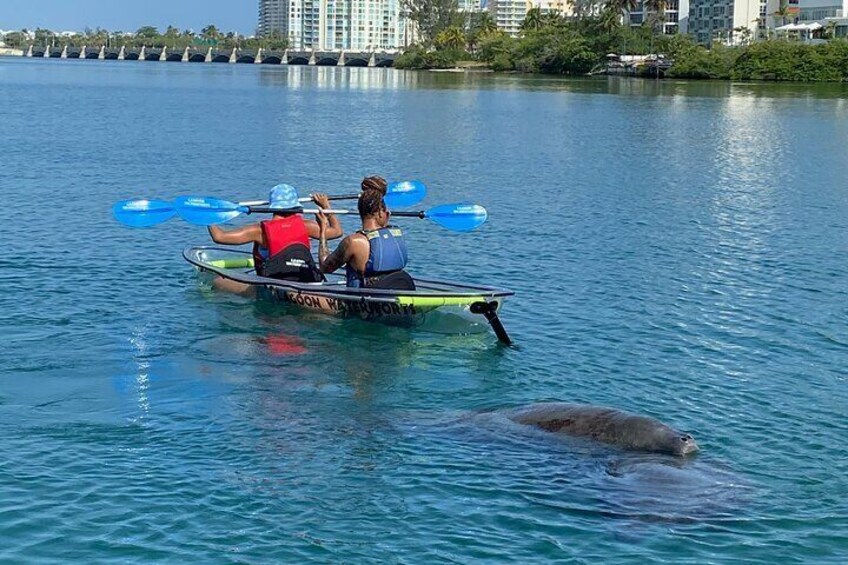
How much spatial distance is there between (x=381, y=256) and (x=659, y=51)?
15379 centimetres

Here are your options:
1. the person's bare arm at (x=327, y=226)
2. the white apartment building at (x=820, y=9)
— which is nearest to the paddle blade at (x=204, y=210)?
the person's bare arm at (x=327, y=226)

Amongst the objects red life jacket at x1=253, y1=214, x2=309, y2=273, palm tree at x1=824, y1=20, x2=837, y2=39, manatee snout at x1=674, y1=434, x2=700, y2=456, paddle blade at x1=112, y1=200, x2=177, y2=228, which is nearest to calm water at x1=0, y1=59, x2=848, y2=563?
manatee snout at x1=674, y1=434, x2=700, y2=456

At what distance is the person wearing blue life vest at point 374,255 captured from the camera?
710 inches

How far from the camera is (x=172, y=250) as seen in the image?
26406 millimetres

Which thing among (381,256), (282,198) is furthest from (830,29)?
(381,256)

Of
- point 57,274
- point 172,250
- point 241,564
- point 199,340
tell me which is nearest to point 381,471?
point 241,564

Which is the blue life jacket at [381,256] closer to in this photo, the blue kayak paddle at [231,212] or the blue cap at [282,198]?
the blue kayak paddle at [231,212]

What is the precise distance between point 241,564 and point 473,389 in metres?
5.86

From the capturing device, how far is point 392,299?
1831cm

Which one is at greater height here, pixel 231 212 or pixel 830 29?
pixel 830 29

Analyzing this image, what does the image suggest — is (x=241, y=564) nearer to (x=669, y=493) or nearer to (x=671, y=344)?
(x=669, y=493)

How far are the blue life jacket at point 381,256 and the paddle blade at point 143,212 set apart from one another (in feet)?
12.1

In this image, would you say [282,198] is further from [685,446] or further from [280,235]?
[685,446]

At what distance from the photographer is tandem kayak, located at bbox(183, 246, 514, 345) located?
1817 cm
